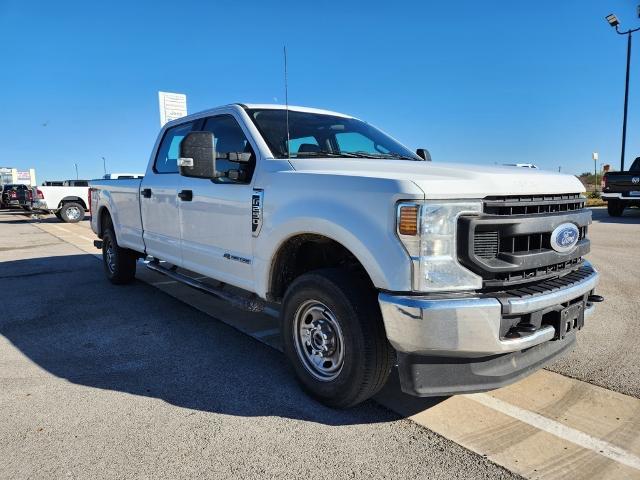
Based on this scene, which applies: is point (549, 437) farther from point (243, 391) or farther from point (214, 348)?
point (214, 348)

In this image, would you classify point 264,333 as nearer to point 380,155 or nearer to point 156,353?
point 156,353

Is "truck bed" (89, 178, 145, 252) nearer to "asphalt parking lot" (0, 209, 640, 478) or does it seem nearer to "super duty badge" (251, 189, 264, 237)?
"asphalt parking lot" (0, 209, 640, 478)

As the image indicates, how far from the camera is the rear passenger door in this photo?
15.6 ft

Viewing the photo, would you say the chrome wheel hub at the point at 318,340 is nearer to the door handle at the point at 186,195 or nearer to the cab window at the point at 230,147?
the cab window at the point at 230,147

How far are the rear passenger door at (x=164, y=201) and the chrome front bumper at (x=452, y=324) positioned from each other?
289 centimetres

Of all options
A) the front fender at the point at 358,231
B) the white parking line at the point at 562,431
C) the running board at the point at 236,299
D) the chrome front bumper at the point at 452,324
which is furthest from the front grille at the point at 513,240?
the running board at the point at 236,299

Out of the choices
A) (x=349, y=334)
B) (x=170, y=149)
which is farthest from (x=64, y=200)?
(x=349, y=334)

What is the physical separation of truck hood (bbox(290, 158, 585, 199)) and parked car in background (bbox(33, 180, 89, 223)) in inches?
727

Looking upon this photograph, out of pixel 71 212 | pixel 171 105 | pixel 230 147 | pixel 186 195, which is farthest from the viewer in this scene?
pixel 71 212

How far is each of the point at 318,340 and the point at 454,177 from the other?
4.33ft

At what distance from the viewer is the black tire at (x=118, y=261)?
258 inches

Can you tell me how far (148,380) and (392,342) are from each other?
192cm

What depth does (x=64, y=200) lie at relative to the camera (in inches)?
Answer: 771

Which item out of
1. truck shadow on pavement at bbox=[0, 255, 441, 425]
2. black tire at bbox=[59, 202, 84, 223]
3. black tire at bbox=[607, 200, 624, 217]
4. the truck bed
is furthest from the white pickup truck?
black tire at bbox=[59, 202, 84, 223]
